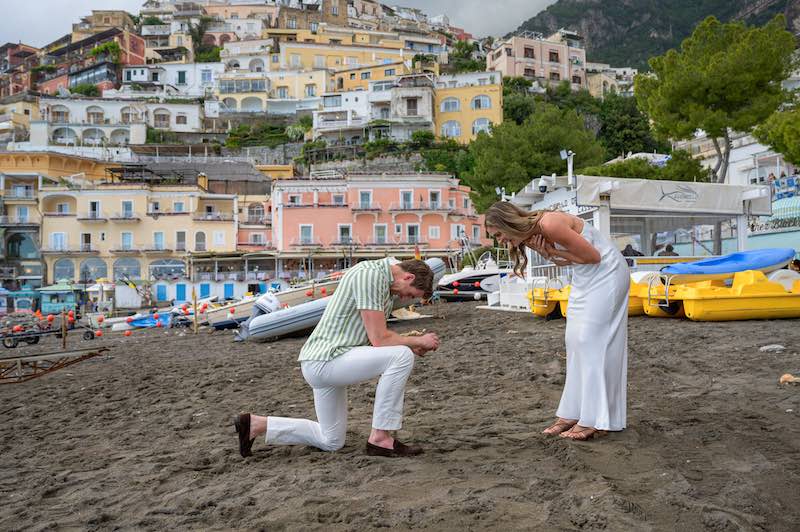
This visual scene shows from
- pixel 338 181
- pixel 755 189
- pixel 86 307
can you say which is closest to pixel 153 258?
pixel 86 307

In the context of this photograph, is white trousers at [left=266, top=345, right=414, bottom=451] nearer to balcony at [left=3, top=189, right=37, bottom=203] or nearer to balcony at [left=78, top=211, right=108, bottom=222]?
balcony at [left=78, top=211, right=108, bottom=222]

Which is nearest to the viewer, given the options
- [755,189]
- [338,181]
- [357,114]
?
[755,189]

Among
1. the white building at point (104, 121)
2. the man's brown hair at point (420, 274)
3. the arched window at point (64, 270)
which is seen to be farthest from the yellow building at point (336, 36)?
the man's brown hair at point (420, 274)

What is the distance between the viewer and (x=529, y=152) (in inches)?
1041

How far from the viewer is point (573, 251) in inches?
143

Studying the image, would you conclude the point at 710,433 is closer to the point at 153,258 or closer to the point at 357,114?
the point at 153,258

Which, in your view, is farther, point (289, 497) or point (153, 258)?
point (153, 258)

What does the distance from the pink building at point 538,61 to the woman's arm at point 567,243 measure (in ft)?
247

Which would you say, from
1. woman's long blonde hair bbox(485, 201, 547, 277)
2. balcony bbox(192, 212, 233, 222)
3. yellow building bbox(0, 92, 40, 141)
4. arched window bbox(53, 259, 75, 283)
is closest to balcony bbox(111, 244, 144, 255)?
arched window bbox(53, 259, 75, 283)

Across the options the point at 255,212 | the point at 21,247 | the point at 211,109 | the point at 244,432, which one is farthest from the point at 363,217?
the point at 244,432

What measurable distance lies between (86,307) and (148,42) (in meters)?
61.0

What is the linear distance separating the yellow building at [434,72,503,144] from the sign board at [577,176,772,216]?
1841 inches

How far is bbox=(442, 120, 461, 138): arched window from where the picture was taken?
60688mm

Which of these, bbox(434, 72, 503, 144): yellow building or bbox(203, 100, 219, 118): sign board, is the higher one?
bbox(203, 100, 219, 118): sign board
